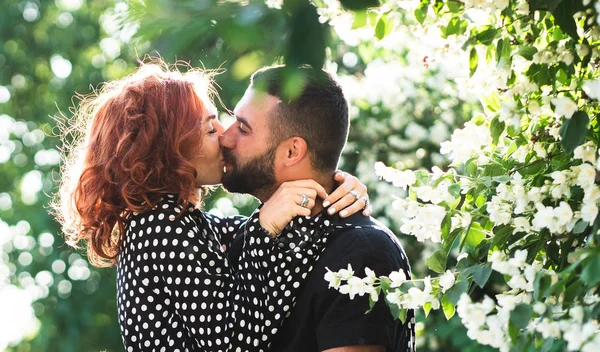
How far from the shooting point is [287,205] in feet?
8.14

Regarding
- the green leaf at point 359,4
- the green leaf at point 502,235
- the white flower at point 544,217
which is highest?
the green leaf at point 359,4

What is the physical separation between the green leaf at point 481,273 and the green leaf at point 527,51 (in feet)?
1.46

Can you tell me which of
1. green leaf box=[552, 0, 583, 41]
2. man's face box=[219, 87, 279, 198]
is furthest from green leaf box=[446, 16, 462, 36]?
man's face box=[219, 87, 279, 198]

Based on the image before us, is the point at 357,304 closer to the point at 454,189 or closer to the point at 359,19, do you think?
the point at 454,189

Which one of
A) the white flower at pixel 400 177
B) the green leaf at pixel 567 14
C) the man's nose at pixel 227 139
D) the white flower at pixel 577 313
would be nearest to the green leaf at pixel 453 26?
the green leaf at pixel 567 14

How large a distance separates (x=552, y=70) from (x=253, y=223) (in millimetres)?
954

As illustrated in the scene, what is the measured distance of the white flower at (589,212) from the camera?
171 cm

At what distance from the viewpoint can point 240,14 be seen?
1409 millimetres

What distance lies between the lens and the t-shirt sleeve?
7.99 ft

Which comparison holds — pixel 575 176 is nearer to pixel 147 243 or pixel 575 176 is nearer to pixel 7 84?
pixel 147 243

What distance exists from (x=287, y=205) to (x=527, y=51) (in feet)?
2.70

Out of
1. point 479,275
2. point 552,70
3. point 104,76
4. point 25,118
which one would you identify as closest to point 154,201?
point 479,275

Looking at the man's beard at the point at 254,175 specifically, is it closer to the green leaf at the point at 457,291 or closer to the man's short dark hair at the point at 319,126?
the man's short dark hair at the point at 319,126

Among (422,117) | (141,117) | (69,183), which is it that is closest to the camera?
(141,117)
